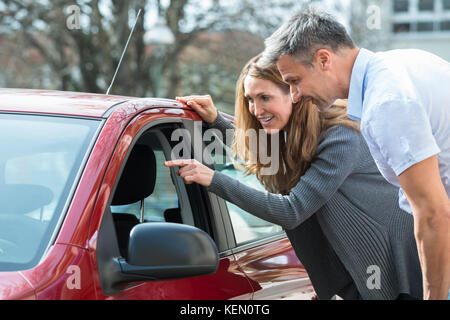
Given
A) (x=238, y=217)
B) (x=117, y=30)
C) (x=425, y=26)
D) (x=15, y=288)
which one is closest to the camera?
(x=15, y=288)

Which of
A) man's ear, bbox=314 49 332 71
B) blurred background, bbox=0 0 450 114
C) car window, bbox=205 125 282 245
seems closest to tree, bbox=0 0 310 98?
blurred background, bbox=0 0 450 114

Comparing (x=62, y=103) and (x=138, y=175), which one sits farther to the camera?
(x=138, y=175)

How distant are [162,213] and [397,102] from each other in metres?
1.30

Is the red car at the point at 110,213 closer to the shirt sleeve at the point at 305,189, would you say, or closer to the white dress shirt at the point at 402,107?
the shirt sleeve at the point at 305,189

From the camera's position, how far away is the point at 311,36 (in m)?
2.29

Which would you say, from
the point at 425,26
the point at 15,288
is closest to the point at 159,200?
the point at 15,288

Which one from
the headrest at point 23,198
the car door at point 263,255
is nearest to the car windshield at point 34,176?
the headrest at point 23,198

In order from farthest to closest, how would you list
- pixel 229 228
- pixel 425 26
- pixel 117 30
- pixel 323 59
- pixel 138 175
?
pixel 425 26, pixel 117 30, pixel 229 228, pixel 138 175, pixel 323 59

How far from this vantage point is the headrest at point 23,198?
1991 millimetres

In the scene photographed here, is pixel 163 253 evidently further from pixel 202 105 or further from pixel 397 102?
pixel 202 105

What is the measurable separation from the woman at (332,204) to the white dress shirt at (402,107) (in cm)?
42
